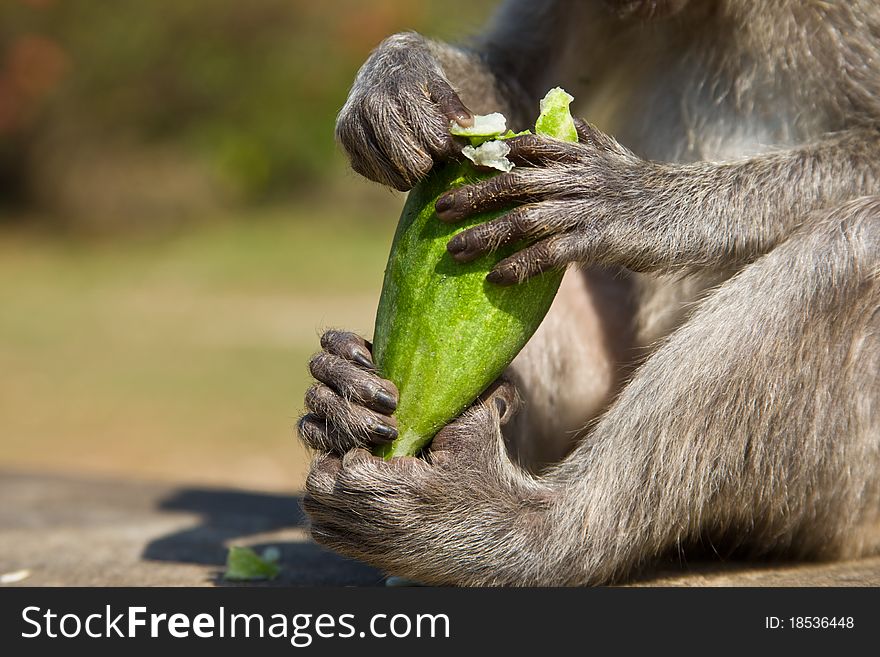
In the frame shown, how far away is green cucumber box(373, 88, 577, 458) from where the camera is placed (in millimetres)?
3086

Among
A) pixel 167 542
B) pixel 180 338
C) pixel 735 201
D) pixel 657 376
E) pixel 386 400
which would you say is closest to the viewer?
pixel 386 400

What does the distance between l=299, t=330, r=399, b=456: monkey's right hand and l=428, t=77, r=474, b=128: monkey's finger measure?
2.18 ft

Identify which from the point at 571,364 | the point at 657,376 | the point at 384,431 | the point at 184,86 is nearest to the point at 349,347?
the point at 384,431

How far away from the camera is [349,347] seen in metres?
3.29

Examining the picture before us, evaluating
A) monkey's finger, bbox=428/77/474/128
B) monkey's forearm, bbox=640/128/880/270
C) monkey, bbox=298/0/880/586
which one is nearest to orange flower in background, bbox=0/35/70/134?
monkey, bbox=298/0/880/586

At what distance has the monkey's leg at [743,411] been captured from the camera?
126 inches

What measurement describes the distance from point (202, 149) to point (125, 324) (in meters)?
5.87

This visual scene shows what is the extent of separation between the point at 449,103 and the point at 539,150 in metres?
0.32

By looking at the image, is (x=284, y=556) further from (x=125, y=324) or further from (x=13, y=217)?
(x=13, y=217)

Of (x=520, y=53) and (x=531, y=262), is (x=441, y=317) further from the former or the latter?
(x=520, y=53)

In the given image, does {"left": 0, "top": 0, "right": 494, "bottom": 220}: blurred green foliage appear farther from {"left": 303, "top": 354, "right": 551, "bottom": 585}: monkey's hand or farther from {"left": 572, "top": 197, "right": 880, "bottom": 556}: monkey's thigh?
{"left": 303, "top": 354, "right": 551, "bottom": 585}: monkey's hand

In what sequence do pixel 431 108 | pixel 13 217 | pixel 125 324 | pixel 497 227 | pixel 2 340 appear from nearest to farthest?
pixel 497 227 < pixel 431 108 < pixel 2 340 < pixel 125 324 < pixel 13 217

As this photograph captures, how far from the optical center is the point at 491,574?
3.29m

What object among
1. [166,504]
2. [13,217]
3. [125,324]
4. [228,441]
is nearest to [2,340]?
[125,324]
